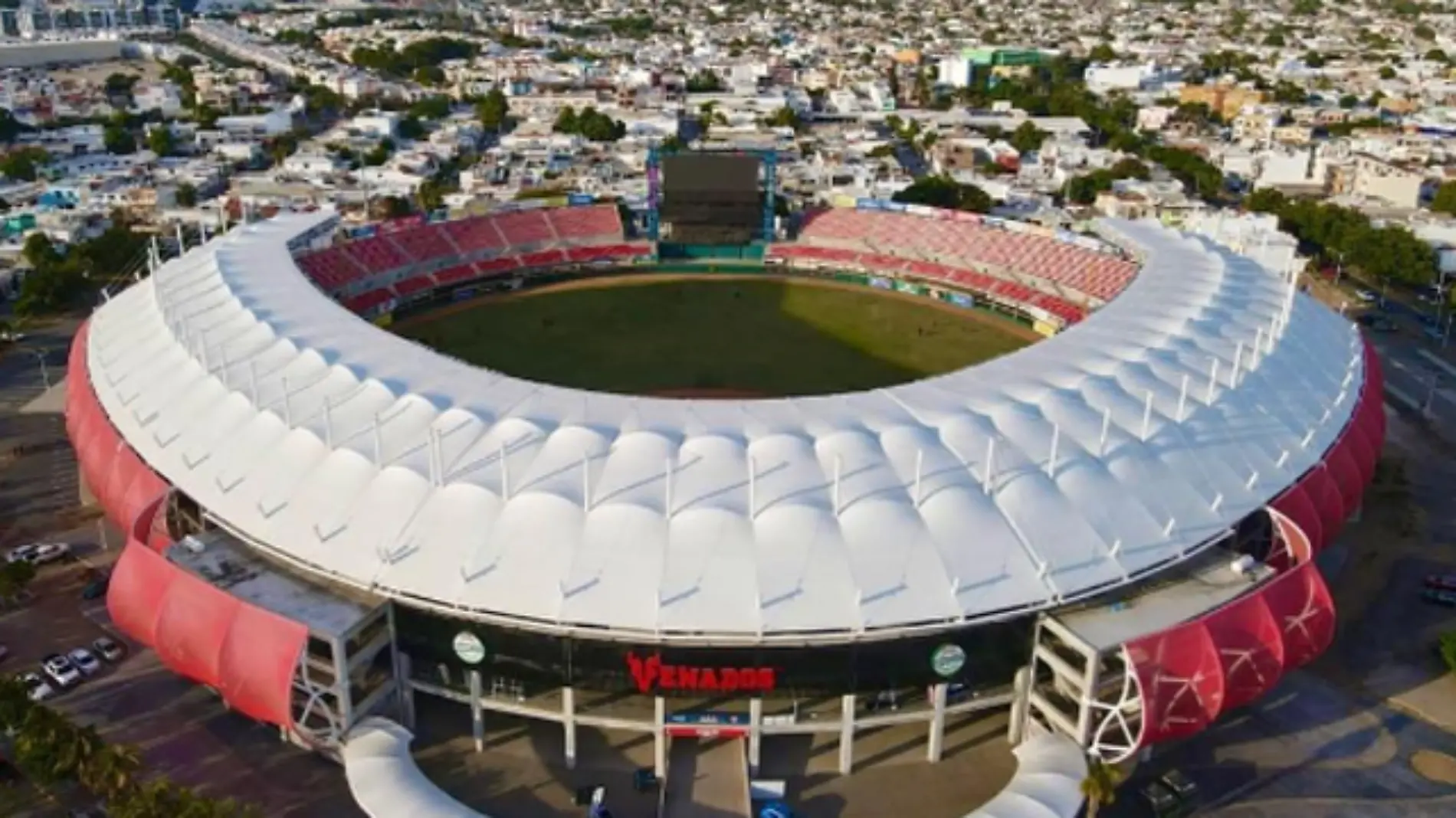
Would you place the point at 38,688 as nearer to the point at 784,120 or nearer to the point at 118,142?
the point at 118,142

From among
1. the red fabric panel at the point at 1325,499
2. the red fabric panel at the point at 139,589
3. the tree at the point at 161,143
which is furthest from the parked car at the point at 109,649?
the tree at the point at 161,143

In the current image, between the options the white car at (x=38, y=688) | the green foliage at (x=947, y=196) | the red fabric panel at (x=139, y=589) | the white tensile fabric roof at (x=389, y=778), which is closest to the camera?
the white tensile fabric roof at (x=389, y=778)

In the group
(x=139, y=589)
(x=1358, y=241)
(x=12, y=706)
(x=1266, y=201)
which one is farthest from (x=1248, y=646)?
(x=1266, y=201)

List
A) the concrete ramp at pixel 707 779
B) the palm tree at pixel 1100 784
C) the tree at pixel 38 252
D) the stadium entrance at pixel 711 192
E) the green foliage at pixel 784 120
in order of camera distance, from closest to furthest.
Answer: the palm tree at pixel 1100 784
the concrete ramp at pixel 707 779
the tree at pixel 38 252
the stadium entrance at pixel 711 192
the green foliage at pixel 784 120

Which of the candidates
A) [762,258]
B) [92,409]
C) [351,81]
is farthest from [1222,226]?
[351,81]

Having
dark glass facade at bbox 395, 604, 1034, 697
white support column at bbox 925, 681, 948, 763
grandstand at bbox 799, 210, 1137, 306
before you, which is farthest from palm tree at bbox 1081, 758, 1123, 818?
grandstand at bbox 799, 210, 1137, 306

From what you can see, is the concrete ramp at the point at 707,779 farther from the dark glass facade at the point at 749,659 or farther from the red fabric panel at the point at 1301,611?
the red fabric panel at the point at 1301,611
